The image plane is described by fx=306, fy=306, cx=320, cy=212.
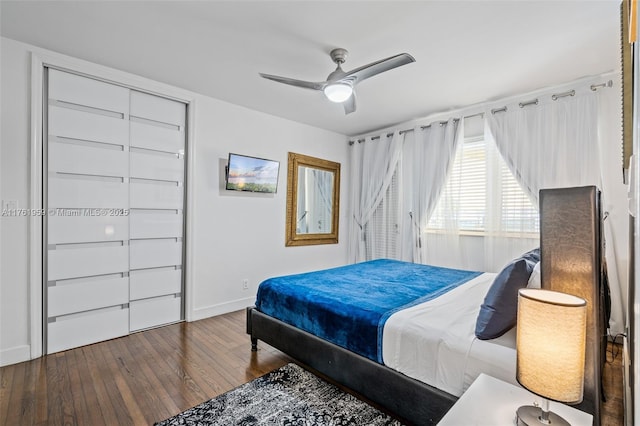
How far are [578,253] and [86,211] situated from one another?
3666 mm

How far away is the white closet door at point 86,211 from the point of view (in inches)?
109

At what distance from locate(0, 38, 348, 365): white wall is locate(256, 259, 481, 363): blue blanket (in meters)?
1.29

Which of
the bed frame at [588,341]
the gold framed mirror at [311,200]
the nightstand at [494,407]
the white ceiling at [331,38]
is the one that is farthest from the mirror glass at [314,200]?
the nightstand at [494,407]

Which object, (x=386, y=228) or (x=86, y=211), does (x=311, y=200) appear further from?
(x=86, y=211)

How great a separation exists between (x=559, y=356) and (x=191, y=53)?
3.18m

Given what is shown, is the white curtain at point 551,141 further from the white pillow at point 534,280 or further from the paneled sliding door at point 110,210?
the paneled sliding door at point 110,210

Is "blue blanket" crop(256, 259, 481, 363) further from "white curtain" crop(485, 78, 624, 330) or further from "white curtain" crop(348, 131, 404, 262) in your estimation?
"white curtain" crop(348, 131, 404, 262)

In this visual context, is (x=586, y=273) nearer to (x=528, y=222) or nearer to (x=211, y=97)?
(x=528, y=222)

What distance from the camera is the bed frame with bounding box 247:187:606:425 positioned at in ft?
3.69

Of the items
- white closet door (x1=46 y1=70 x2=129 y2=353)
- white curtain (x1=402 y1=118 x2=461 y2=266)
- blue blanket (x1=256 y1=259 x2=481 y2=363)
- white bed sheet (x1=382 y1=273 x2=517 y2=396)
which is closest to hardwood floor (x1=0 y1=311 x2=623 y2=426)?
white closet door (x1=46 y1=70 x2=129 y2=353)

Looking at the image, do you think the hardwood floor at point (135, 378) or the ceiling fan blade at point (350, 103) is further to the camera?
the ceiling fan blade at point (350, 103)

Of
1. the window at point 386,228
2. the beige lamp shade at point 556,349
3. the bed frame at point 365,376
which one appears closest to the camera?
the beige lamp shade at point 556,349

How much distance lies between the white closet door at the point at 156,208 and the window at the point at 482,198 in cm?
330

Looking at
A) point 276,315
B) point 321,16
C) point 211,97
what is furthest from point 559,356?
point 211,97
